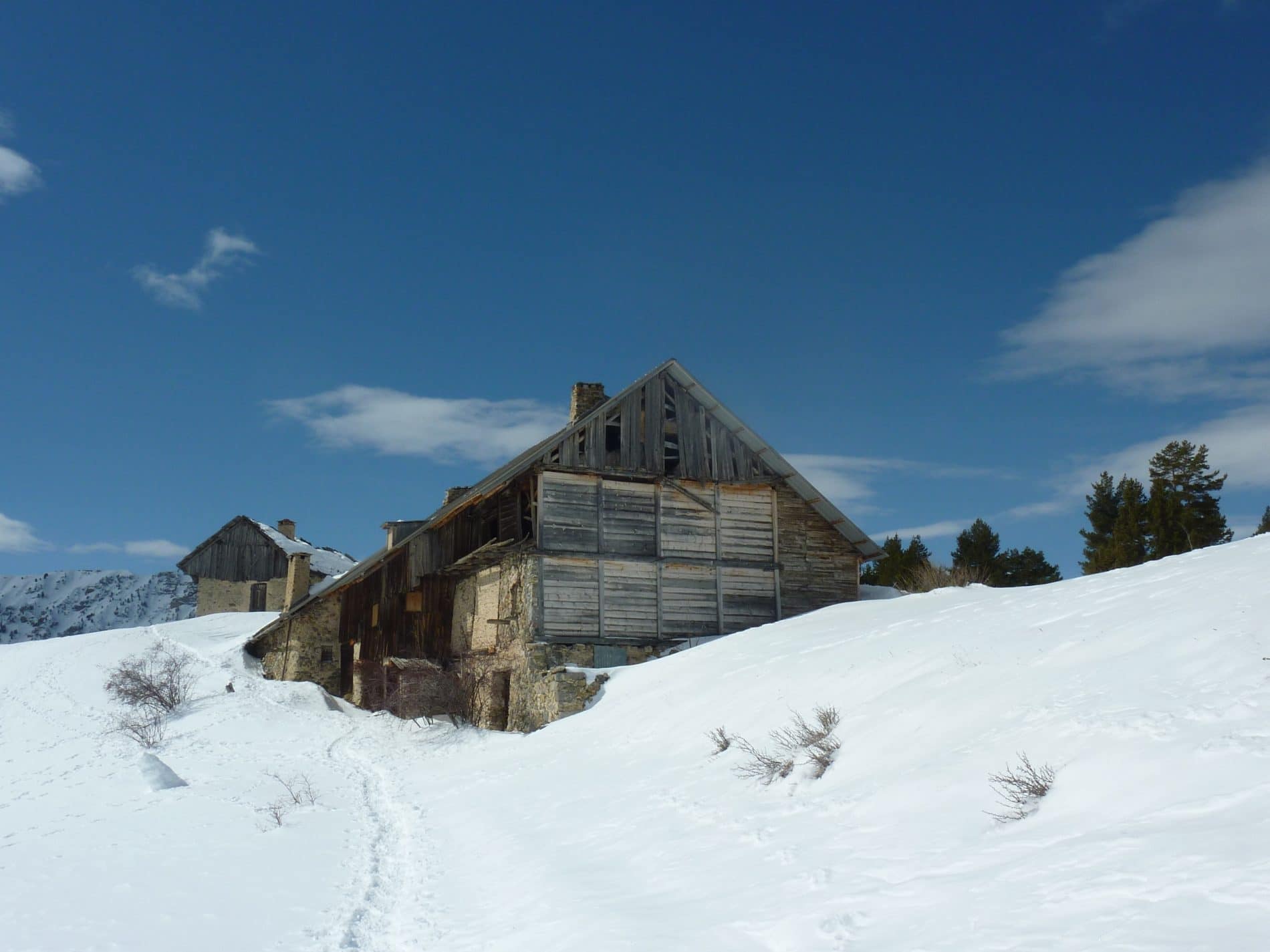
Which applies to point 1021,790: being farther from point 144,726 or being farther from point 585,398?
point 144,726

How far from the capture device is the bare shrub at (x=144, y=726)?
22.6 metres

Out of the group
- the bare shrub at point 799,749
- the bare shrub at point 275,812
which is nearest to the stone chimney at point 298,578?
the bare shrub at point 275,812

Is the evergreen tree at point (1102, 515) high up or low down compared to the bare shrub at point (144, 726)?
up

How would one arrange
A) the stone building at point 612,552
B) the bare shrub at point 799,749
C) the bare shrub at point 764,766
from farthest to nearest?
the stone building at point 612,552
the bare shrub at point 764,766
the bare shrub at point 799,749

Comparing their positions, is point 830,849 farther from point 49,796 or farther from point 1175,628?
point 49,796

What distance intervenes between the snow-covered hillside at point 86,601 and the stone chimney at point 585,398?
225ft

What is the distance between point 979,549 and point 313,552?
33.0 metres

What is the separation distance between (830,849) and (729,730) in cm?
525

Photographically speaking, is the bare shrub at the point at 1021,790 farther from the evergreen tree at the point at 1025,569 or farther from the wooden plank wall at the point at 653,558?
the evergreen tree at the point at 1025,569

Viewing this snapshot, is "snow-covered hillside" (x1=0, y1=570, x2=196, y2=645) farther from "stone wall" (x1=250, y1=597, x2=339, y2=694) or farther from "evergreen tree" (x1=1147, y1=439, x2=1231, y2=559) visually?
"evergreen tree" (x1=1147, y1=439, x2=1231, y2=559)

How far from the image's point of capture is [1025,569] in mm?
36562

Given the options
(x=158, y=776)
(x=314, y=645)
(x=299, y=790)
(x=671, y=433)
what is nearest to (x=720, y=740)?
(x=299, y=790)

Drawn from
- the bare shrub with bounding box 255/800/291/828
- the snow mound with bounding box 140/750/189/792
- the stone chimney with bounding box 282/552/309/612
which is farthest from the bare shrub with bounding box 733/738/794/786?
the stone chimney with bounding box 282/552/309/612

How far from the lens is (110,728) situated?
81.8 ft
